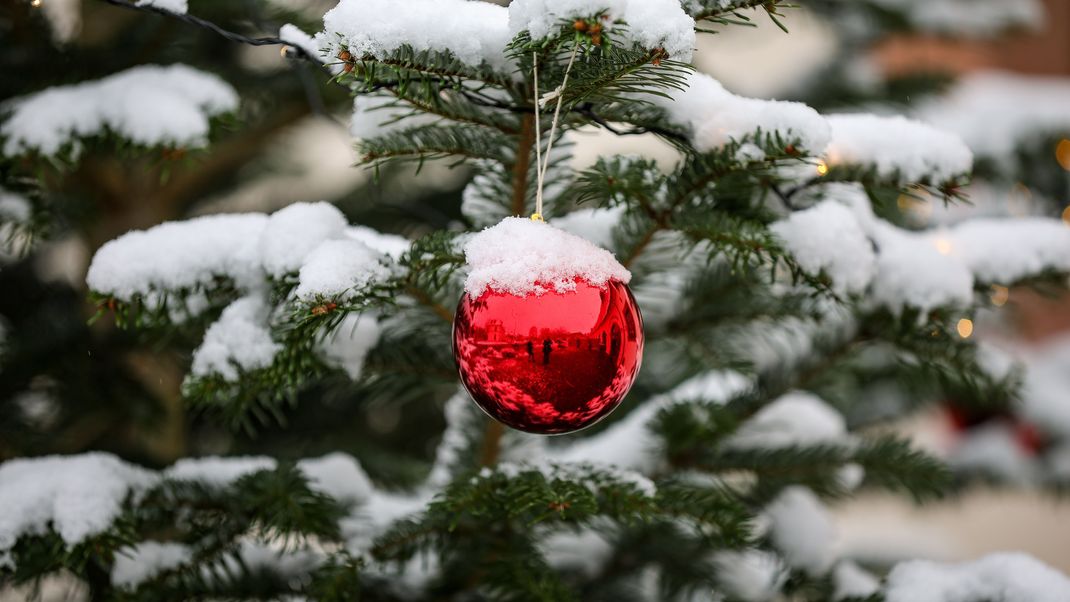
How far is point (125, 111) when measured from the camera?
0.69 m

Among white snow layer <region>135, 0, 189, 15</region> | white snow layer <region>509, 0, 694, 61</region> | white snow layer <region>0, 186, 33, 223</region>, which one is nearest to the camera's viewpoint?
white snow layer <region>509, 0, 694, 61</region>

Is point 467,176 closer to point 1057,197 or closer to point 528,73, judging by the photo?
point 528,73

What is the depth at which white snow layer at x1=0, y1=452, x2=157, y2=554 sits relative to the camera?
58 cm

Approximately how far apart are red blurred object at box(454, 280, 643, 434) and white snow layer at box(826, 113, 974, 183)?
0.22 metres

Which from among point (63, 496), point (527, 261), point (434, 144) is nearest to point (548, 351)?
point (527, 261)

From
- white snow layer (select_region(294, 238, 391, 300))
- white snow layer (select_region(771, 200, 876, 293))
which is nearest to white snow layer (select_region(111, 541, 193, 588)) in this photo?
white snow layer (select_region(294, 238, 391, 300))

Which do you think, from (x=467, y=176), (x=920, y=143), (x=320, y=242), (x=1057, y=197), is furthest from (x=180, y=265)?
(x=1057, y=197)

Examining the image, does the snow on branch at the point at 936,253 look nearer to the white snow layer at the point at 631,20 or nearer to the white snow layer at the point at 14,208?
the white snow layer at the point at 631,20

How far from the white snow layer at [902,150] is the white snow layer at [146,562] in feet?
1.92

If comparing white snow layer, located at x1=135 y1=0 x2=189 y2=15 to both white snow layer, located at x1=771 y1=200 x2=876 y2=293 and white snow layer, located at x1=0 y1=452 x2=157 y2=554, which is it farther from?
white snow layer, located at x1=771 y1=200 x2=876 y2=293

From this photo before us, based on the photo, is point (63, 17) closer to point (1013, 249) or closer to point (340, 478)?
point (340, 478)

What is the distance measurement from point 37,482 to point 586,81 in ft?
1.63

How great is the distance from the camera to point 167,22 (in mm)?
872

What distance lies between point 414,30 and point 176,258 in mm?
243
